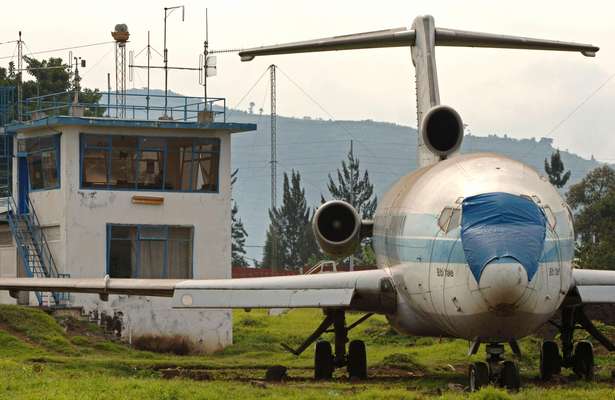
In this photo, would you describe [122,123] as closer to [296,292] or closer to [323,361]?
[323,361]

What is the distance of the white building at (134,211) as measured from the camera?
121 ft

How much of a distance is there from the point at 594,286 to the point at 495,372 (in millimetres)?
3768

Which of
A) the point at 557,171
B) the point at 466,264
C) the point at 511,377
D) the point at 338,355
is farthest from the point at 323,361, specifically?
the point at 557,171

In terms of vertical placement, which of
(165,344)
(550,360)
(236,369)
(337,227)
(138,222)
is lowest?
(165,344)

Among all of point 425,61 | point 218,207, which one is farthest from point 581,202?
point 425,61

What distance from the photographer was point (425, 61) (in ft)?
96.6

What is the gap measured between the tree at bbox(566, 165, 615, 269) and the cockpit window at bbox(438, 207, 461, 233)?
145ft

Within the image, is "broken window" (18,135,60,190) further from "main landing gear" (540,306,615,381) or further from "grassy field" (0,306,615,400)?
"main landing gear" (540,306,615,381)

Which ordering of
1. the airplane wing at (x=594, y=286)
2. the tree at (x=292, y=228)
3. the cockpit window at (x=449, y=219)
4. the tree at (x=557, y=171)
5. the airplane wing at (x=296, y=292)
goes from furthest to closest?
the tree at (x=292, y=228)
the tree at (x=557, y=171)
the airplane wing at (x=296, y=292)
the airplane wing at (x=594, y=286)
the cockpit window at (x=449, y=219)

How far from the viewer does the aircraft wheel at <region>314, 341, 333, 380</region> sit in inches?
995

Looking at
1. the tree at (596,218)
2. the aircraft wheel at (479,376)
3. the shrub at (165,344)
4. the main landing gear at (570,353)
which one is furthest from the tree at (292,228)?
the aircraft wheel at (479,376)

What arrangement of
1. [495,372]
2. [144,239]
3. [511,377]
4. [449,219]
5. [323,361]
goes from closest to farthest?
[511,377] < [495,372] < [449,219] < [323,361] < [144,239]

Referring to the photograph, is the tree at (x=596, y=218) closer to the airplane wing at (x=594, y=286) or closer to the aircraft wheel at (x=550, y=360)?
the aircraft wheel at (x=550, y=360)

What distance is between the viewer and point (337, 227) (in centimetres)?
2653
